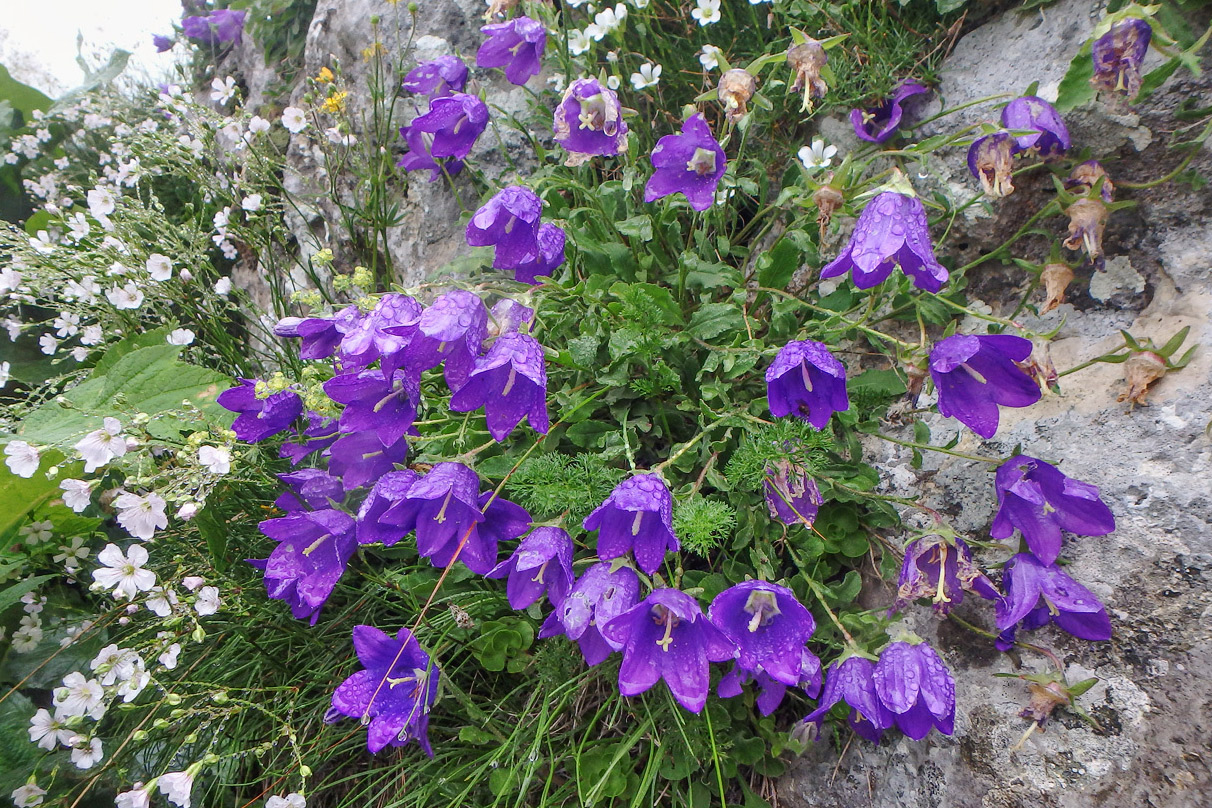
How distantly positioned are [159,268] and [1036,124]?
266cm

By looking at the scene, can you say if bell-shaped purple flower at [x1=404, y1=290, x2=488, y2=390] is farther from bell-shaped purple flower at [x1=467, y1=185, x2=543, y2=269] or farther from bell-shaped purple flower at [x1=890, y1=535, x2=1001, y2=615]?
bell-shaped purple flower at [x1=890, y1=535, x2=1001, y2=615]

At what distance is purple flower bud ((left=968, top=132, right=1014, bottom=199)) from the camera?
68.1 inches

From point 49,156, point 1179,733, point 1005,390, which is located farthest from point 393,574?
point 49,156

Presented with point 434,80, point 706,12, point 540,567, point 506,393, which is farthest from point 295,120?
point 540,567

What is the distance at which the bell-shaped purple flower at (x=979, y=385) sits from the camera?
156 cm

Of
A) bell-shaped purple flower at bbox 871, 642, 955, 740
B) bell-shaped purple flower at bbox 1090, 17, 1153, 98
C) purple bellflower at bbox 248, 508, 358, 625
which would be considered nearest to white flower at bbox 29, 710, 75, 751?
purple bellflower at bbox 248, 508, 358, 625

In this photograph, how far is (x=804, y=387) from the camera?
5.36 feet

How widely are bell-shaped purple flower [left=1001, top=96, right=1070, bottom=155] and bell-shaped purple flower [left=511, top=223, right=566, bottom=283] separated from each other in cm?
117

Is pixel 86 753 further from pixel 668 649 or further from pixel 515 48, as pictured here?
pixel 515 48

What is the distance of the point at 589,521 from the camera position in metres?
1.45

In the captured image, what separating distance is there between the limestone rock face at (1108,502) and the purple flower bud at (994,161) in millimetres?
221

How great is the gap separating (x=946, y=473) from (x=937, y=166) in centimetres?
94

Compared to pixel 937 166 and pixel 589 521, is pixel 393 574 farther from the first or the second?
pixel 937 166

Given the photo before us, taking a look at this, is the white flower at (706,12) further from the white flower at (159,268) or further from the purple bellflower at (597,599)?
the white flower at (159,268)
